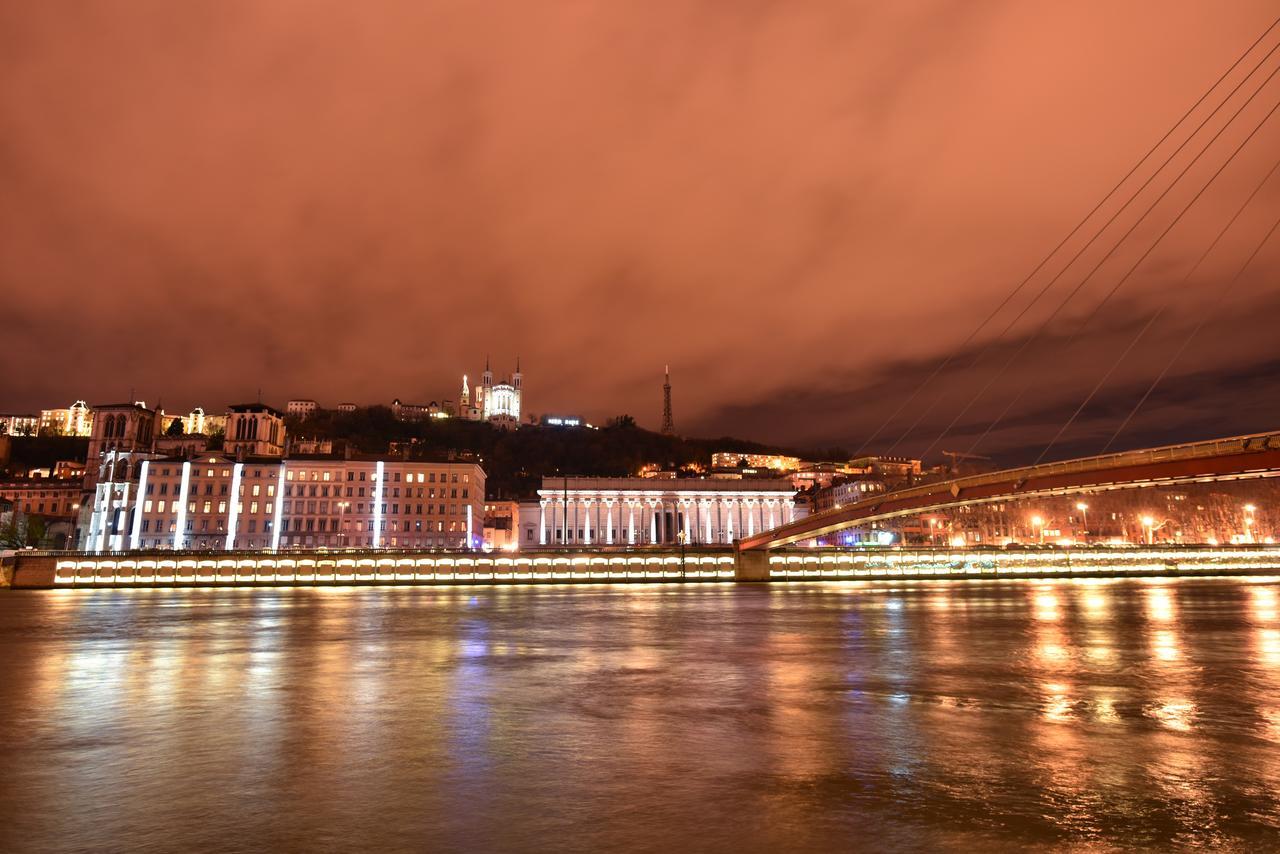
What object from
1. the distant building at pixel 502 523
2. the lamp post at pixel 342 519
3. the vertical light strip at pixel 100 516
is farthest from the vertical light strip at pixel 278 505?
the distant building at pixel 502 523

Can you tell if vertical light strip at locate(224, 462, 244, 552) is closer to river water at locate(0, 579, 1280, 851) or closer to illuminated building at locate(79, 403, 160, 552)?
illuminated building at locate(79, 403, 160, 552)

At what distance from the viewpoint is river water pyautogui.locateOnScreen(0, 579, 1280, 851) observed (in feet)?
20.9

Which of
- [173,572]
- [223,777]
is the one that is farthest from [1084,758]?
[173,572]

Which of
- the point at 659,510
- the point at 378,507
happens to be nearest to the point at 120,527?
the point at 378,507

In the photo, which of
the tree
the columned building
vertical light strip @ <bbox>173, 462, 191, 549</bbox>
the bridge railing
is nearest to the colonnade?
the columned building

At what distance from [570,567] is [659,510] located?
354 ft

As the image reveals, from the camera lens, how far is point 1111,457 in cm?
5459

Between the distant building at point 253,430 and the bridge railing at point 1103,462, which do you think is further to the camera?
the distant building at point 253,430

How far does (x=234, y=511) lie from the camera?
118 m

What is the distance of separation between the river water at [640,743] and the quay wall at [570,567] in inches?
1454

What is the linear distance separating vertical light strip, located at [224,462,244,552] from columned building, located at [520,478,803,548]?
59100 mm

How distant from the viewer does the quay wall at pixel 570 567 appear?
5522cm

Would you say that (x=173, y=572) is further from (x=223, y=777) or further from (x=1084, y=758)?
(x=1084, y=758)

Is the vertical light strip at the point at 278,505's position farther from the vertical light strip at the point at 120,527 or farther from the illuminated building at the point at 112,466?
the vertical light strip at the point at 120,527
